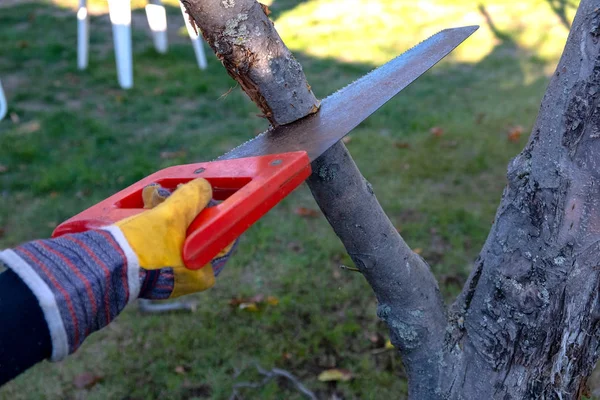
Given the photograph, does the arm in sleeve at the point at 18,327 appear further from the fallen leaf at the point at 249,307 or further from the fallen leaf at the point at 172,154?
the fallen leaf at the point at 172,154

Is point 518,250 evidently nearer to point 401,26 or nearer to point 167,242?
point 167,242

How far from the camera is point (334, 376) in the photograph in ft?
8.27

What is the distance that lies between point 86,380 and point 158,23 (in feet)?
16.8

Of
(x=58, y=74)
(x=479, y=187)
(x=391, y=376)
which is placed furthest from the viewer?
(x=58, y=74)

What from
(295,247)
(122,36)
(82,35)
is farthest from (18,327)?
(82,35)

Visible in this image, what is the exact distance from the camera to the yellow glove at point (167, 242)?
1247mm

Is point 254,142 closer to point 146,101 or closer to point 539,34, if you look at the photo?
point 146,101

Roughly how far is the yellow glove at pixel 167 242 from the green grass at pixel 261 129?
A: 52.0 inches

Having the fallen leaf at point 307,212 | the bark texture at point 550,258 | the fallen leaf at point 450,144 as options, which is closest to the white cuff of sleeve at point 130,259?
the bark texture at point 550,258

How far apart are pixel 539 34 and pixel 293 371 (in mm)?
5968

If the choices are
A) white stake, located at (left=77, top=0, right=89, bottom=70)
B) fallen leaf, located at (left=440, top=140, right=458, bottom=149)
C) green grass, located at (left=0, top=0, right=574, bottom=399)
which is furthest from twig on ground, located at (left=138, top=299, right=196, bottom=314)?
white stake, located at (left=77, top=0, right=89, bottom=70)

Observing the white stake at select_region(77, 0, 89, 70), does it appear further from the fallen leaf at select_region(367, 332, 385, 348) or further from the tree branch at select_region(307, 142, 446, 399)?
the tree branch at select_region(307, 142, 446, 399)

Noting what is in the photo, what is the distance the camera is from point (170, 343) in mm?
2766

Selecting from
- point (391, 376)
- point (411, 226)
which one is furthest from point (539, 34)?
point (391, 376)
